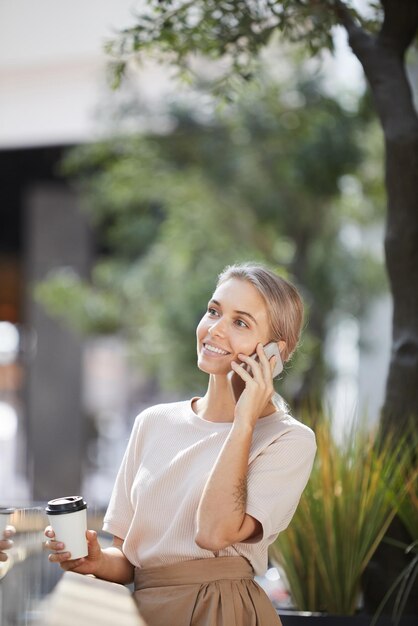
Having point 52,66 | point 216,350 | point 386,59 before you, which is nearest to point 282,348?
point 216,350

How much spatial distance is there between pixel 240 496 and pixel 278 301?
1.43 ft

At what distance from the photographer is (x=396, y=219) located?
3133 mm

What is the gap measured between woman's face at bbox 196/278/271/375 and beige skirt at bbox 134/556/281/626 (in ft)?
1.35

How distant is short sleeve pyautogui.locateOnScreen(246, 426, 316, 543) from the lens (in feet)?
6.16

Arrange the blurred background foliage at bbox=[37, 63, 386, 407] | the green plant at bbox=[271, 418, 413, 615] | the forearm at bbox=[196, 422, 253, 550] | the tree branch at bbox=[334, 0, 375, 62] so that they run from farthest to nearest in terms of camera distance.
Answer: the blurred background foliage at bbox=[37, 63, 386, 407], the tree branch at bbox=[334, 0, 375, 62], the green plant at bbox=[271, 418, 413, 615], the forearm at bbox=[196, 422, 253, 550]

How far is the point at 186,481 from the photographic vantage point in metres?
1.99

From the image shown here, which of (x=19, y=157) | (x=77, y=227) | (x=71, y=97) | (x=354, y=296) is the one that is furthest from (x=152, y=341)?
(x=19, y=157)

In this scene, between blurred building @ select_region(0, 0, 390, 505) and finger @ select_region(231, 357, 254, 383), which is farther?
blurred building @ select_region(0, 0, 390, 505)

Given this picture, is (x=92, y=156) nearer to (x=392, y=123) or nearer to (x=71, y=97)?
(x=71, y=97)

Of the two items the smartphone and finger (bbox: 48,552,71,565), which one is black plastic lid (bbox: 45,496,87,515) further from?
the smartphone

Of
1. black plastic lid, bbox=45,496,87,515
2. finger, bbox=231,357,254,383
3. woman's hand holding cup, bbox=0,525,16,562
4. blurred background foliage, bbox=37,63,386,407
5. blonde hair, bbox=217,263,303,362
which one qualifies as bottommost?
woman's hand holding cup, bbox=0,525,16,562

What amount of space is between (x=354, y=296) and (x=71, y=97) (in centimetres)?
347

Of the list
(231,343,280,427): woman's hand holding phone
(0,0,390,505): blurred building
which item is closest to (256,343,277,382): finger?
(231,343,280,427): woman's hand holding phone

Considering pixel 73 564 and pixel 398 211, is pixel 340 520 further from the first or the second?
pixel 73 564
